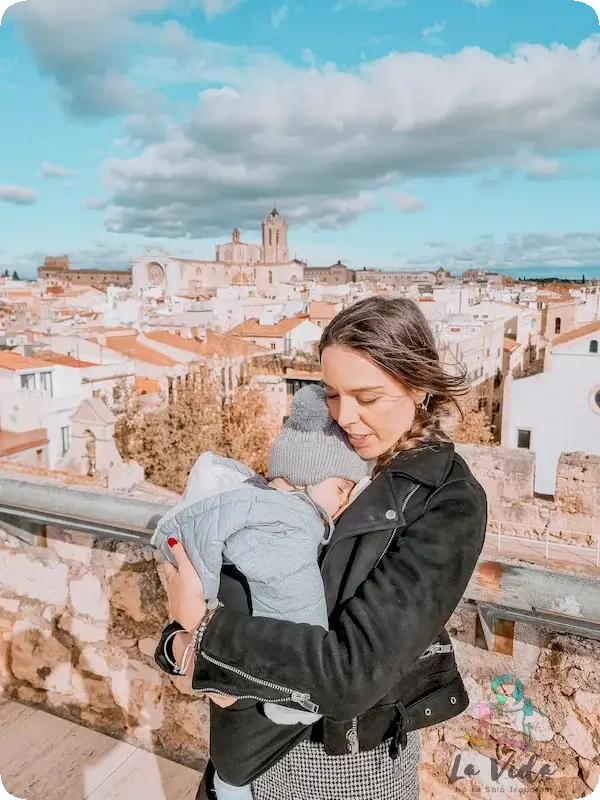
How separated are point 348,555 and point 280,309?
4517 cm

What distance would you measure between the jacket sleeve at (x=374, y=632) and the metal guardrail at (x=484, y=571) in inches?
17.3

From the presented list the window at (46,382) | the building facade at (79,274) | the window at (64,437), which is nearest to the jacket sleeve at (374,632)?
the window at (64,437)

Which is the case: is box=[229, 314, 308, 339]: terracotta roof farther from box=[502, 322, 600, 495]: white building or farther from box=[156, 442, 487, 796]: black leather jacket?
box=[156, 442, 487, 796]: black leather jacket

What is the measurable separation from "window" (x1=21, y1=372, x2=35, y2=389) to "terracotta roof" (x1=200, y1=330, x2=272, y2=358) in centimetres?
821

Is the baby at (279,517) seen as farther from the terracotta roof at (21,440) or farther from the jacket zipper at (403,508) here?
the terracotta roof at (21,440)

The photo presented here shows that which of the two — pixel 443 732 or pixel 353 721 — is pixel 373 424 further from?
pixel 443 732

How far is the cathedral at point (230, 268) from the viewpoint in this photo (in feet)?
247

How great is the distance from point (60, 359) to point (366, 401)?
71.7ft

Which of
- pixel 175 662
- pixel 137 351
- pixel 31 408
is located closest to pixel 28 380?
pixel 31 408

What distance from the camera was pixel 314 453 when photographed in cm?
142

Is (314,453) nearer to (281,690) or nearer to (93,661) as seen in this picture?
(281,690)

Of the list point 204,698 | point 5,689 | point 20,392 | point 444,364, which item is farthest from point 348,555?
point 20,392

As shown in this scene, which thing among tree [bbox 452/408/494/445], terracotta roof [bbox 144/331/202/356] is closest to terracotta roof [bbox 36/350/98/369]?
terracotta roof [bbox 144/331/202/356]

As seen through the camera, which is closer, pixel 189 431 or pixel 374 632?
pixel 374 632
